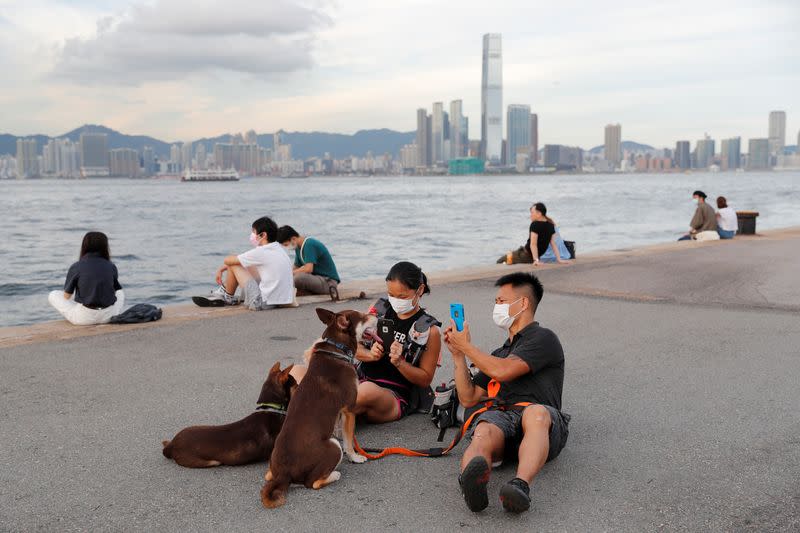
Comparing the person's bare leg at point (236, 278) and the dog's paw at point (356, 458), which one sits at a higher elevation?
the person's bare leg at point (236, 278)

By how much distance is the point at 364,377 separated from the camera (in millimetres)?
5258

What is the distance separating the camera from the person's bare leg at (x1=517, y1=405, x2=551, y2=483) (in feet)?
12.7

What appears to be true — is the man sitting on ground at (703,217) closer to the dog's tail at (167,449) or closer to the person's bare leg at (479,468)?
the person's bare leg at (479,468)

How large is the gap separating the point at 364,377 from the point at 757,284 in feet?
27.3

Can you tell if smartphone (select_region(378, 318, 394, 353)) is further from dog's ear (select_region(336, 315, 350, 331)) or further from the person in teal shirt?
the person in teal shirt

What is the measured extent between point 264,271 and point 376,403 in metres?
4.61

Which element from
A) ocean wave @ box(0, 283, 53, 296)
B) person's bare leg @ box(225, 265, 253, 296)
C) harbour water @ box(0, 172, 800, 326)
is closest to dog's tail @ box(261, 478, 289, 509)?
person's bare leg @ box(225, 265, 253, 296)

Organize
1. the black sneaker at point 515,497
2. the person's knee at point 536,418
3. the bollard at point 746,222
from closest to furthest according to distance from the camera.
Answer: the black sneaker at point 515,497, the person's knee at point 536,418, the bollard at point 746,222

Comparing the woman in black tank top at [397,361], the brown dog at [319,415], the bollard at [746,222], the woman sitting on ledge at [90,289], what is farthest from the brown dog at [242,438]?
the bollard at [746,222]

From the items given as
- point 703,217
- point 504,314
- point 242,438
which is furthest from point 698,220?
point 242,438

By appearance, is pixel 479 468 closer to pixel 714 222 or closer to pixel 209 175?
pixel 714 222

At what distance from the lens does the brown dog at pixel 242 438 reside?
14.4ft

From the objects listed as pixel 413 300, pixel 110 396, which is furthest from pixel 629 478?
pixel 110 396

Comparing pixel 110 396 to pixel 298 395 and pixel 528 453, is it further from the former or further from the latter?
pixel 528 453
